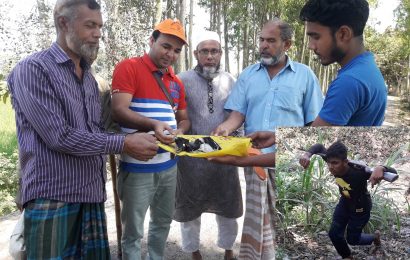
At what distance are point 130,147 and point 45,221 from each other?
0.61m

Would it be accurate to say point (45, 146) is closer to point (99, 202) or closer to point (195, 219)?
point (99, 202)

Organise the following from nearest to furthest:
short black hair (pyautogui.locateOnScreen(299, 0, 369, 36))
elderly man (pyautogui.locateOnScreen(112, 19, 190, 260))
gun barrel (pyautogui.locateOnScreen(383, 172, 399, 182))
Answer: gun barrel (pyautogui.locateOnScreen(383, 172, 399, 182)) < short black hair (pyautogui.locateOnScreen(299, 0, 369, 36)) < elderly man (pyautogui.locateOnScreen(112, 19, 190, 260))

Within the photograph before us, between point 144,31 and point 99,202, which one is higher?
point 144,31

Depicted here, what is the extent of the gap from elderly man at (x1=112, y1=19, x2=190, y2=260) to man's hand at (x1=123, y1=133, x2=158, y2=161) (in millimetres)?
410

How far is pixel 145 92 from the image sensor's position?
2.77m

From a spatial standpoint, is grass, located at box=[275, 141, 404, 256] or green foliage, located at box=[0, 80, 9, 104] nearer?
grass, located at box=[275, 141, 404, 256]

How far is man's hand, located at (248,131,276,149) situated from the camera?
2.38 meters

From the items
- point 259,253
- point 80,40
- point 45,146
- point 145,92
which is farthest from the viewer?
point 145,92

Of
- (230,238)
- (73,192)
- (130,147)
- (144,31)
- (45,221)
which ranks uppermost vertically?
(144,31)

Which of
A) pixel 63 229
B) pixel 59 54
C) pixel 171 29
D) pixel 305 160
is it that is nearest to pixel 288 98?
pixel 171 29

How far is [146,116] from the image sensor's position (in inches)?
108

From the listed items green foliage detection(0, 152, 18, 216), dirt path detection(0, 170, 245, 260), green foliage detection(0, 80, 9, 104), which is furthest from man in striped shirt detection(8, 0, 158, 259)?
green foliage detection(0, 152, 18, 216)

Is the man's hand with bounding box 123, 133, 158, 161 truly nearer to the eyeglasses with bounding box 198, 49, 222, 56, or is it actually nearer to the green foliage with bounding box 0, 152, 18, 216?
the eyeglasses with bounding box 198, 49, 222, 56

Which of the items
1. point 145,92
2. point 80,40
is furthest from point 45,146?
point 145,92
